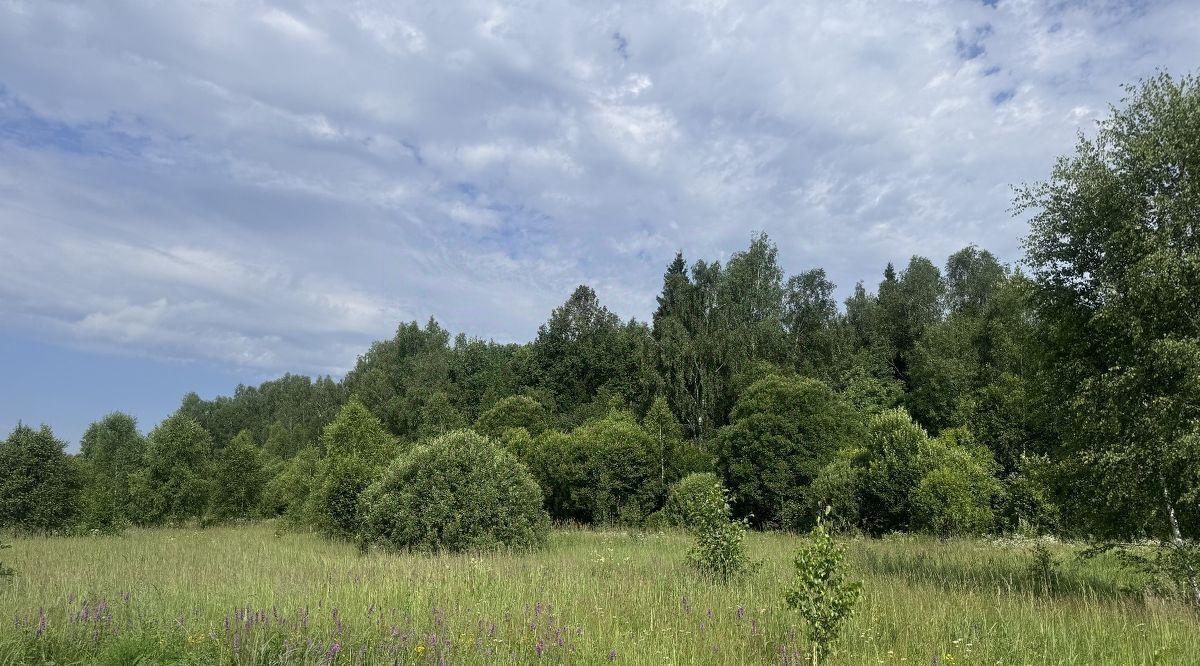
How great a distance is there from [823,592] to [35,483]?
34.4m

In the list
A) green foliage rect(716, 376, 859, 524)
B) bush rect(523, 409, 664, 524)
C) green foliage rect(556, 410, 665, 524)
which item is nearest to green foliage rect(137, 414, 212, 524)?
bush rect(523, 409, 664, 524)

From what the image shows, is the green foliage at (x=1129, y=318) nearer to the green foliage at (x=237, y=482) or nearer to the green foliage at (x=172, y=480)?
the green foliage at (x=172, y=480)

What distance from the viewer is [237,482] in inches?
1549


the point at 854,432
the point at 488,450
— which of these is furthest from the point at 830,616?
the point at 854,432

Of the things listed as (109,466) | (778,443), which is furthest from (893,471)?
(109,466)

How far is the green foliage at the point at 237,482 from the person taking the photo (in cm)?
3756

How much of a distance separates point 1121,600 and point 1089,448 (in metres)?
2.27

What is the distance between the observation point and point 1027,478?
11711mm

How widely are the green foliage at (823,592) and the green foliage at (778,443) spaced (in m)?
22.5

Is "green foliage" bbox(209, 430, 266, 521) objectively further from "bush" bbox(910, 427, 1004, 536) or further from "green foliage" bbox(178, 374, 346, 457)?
"bush" bbox(910, 427, 1004, 536)

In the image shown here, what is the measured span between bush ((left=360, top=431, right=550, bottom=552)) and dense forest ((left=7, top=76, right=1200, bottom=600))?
4801 mm

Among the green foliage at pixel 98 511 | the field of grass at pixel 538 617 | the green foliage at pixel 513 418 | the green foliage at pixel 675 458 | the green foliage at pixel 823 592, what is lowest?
the green foliage at pixel 98 511

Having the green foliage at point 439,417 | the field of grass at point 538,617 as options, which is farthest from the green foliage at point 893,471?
the green foliage at point 439,417

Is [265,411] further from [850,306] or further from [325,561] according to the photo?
[325,561]
